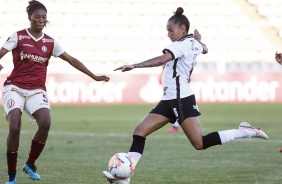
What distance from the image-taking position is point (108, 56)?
33875mm

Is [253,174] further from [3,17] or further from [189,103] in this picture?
[3,17]

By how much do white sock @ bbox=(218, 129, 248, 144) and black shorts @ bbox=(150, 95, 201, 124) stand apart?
1.61ft

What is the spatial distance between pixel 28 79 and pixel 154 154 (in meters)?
4.33

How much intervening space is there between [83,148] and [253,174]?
482cm

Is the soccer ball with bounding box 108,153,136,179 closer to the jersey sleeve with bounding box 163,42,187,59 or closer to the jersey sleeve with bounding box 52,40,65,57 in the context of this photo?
the jersey sleeve with bounding box 163,42,187,59

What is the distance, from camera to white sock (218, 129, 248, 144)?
29.4 feet

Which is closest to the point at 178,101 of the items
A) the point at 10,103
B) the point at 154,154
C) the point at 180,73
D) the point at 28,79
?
the point at 180,73

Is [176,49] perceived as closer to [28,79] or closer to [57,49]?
[57,49]

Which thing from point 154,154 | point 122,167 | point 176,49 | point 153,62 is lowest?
point 154,154

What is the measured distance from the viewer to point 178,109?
342 inches

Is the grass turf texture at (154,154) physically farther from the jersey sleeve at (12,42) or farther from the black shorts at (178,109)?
the jersey sleeve at (12,42)

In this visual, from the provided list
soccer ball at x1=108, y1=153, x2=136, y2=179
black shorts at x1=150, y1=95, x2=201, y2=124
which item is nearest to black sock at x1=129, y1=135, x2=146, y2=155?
soccer ball at x1=108, y1=153, x2=136, y2=179

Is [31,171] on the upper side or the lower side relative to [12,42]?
lower

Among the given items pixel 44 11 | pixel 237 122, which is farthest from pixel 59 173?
pixel 237 122
